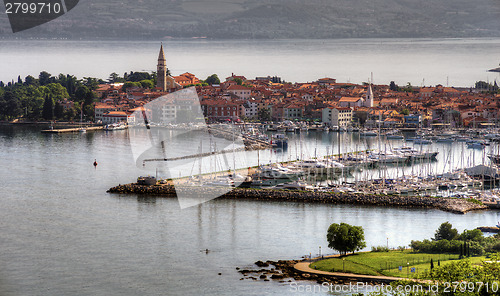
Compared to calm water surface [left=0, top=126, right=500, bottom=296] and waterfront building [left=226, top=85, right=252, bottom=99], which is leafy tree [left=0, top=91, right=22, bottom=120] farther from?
calm water surface [left=0, top=126, right=500, bottom=296]

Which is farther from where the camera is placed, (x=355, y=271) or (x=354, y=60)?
(x=354, y=60)

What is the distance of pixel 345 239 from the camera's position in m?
6.49

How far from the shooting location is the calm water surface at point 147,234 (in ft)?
19.9

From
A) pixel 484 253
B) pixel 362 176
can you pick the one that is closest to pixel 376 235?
pixel 484 253

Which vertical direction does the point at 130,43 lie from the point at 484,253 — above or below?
above

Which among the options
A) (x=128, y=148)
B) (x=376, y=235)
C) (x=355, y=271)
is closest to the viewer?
(x=355, y=271)

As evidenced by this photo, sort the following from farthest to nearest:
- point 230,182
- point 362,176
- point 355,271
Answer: point 362,176, point 230,182, point 355,271

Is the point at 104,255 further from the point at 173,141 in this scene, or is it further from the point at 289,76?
the point at 289,76

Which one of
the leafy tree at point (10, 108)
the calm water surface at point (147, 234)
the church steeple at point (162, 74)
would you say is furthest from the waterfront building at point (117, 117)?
the calm water surface at point (147, 234)

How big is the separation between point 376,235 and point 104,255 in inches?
96.9

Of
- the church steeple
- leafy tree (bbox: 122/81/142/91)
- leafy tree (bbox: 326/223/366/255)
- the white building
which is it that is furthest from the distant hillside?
leafy tree (bbox: 326/223/366/255)

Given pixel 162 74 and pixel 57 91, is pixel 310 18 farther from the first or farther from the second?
pixel 57 91

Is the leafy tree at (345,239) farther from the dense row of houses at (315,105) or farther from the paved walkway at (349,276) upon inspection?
the dense row of houses at (315,105)

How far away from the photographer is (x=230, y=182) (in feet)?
31.7
